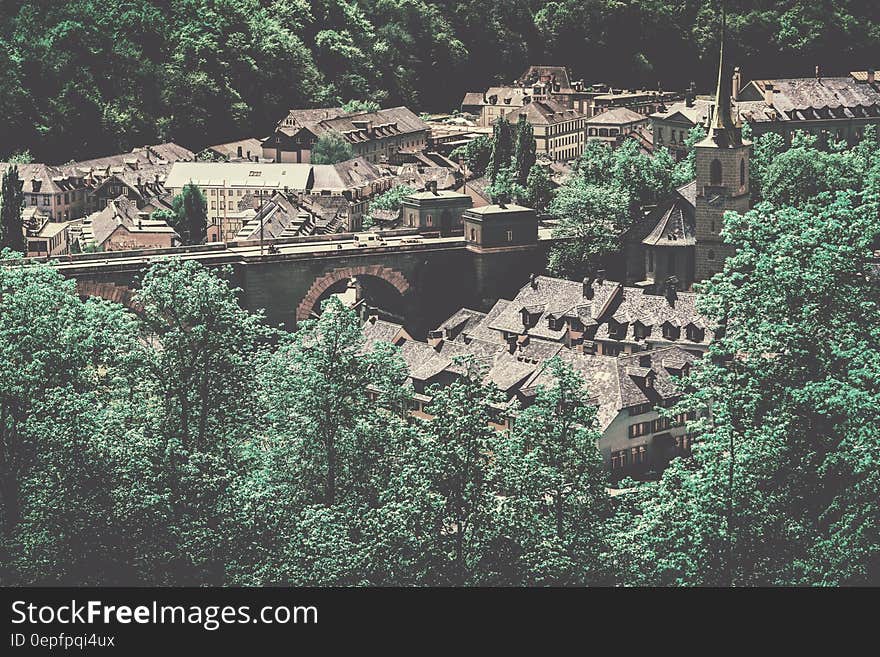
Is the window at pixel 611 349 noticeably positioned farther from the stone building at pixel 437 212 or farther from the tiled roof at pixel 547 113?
the tiled roof at pixel 547 113

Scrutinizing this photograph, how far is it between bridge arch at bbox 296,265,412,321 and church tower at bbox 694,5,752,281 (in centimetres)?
1492

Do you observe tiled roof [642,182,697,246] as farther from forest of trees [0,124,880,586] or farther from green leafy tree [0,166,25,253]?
forest of trees [0,124,880,586]

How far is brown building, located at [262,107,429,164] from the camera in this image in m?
142

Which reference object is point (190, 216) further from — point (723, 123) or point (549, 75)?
point (549, 75)

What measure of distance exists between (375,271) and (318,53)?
217 ft

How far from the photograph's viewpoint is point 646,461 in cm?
8119

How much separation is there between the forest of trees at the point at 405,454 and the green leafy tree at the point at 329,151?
7587cm

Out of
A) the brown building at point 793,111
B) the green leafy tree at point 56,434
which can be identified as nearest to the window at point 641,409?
the green leafy tree at point 56,434

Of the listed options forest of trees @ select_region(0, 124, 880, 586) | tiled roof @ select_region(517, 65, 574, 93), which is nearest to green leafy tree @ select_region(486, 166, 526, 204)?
forest of trees @ select_region(0, 124, 880, 586)

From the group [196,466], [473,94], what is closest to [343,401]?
[196,466]

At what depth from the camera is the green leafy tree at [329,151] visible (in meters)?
138

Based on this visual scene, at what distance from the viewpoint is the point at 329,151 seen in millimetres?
139125

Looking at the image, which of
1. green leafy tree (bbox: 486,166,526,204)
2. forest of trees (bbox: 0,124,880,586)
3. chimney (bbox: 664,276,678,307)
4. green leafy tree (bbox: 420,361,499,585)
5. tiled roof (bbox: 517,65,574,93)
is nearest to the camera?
forest of trees (bbox: 0,124,880,586)

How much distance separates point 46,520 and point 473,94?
12400 centimetres
